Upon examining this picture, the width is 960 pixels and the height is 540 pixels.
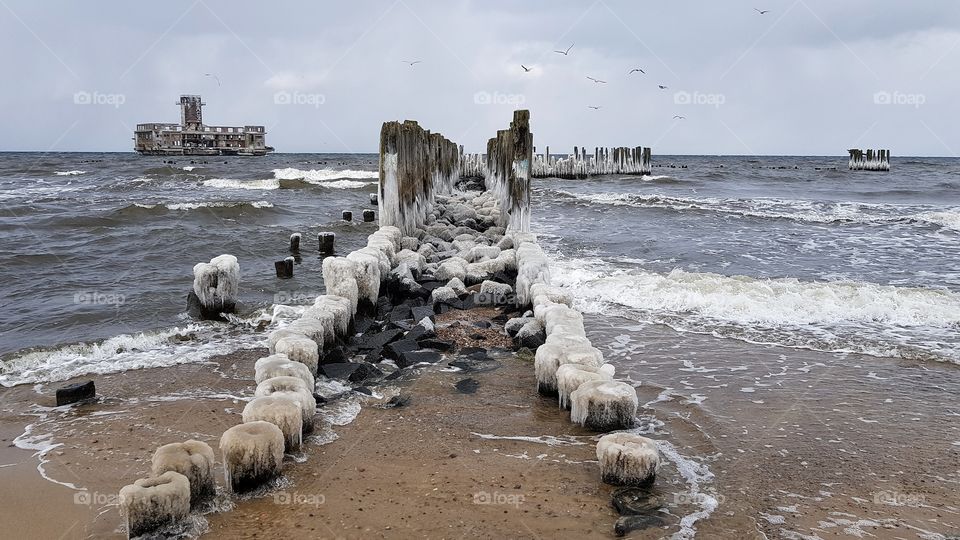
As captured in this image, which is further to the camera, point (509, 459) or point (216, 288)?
point (216, 288)

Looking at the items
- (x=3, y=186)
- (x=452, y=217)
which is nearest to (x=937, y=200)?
(x=452, y=217)

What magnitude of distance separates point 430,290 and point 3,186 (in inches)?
1331

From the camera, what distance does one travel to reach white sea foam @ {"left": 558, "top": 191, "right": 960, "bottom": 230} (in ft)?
74.9

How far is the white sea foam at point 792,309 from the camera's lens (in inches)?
322

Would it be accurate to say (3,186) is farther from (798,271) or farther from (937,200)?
(937,200)

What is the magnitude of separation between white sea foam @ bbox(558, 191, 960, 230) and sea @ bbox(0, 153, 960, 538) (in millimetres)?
599

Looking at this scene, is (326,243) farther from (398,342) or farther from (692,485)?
(692,485)

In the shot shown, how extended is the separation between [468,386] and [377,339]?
1.47 meters

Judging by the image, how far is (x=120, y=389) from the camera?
6.30 meters

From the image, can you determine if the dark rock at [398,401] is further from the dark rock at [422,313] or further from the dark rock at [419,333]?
the dark rock at [422,313]

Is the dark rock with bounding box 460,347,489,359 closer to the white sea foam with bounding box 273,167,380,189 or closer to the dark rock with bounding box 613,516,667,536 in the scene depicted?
the dark rock with bounding box 613,516,667,536

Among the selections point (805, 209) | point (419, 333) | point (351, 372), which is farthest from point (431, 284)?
point (805, 209)

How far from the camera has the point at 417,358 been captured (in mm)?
6867

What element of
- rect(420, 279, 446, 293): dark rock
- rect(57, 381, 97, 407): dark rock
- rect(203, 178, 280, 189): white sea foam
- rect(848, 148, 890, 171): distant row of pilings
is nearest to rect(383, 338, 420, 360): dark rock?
rect(420, 279, 446, 293): dark rock
